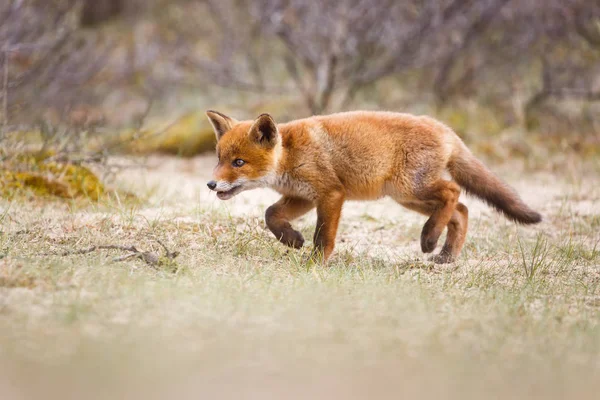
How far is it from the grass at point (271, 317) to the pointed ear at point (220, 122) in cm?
79

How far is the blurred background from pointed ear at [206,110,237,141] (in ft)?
15.3

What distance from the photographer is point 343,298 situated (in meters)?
4.43

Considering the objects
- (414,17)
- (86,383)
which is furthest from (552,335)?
(414,17)

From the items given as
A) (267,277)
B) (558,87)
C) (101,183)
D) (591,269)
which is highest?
(558,87)

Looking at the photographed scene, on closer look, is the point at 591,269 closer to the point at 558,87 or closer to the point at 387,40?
the point at 387,40

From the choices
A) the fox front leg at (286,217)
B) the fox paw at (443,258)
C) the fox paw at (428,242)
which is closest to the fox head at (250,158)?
the fox front leg at (286,217)

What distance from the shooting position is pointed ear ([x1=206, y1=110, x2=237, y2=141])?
230 inches

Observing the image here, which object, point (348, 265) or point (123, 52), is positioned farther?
point (123, 52)

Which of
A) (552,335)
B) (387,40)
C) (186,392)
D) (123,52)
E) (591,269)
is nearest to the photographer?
(186,392)

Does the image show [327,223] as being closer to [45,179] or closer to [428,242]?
[428,242]

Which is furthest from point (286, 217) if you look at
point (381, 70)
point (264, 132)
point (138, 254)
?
point (381, 70)

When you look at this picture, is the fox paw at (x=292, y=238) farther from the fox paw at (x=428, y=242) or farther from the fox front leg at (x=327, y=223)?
the fox paw at (x=428, y=242)

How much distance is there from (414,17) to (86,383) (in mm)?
10160

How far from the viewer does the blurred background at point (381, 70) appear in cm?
1125
